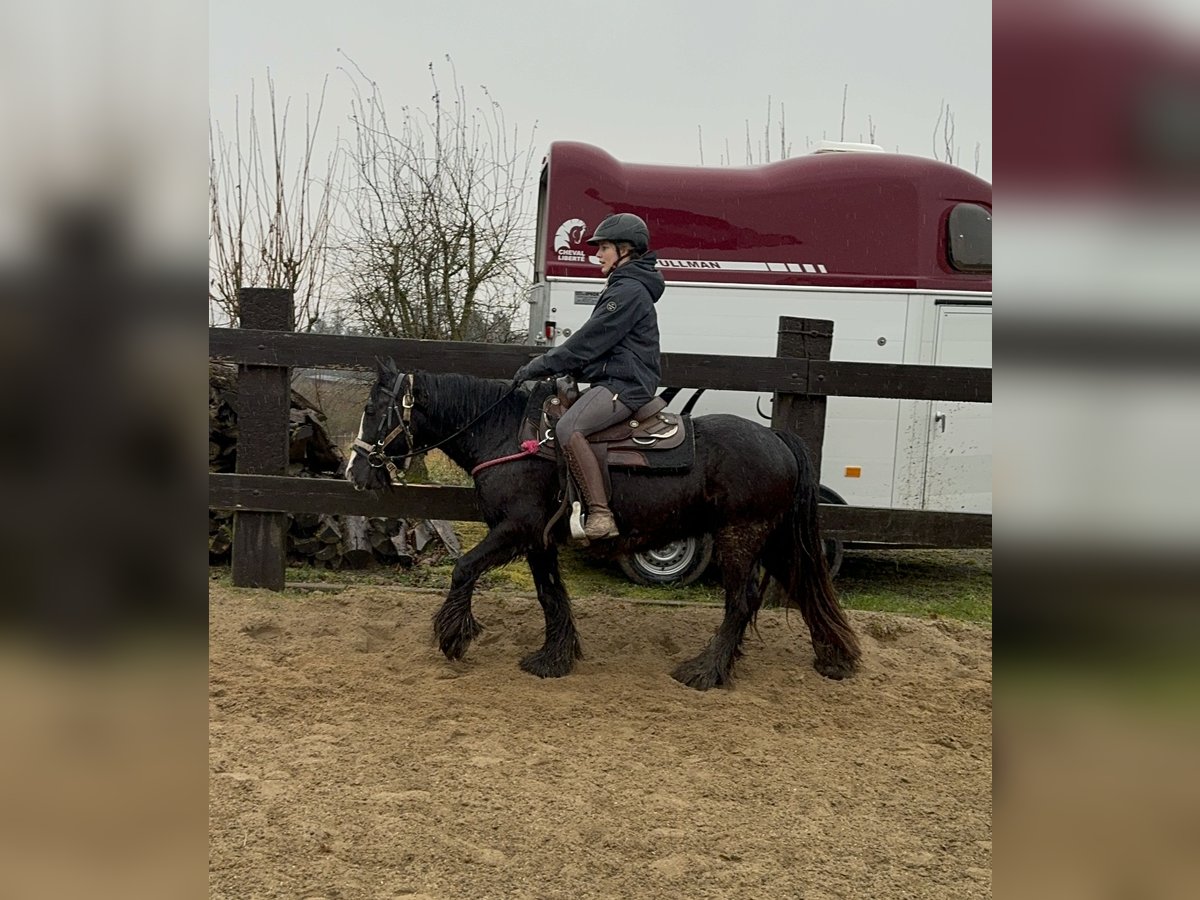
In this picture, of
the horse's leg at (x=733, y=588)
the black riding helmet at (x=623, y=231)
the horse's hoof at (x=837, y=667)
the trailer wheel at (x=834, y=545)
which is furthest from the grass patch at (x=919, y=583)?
the black riding helmet at (x=623, y=231)

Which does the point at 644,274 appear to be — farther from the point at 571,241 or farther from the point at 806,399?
the point at 571,241

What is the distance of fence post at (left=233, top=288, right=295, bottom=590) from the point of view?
19.6 ft

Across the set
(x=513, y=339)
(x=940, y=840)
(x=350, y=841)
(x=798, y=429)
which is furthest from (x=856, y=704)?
(x=513, y=339)

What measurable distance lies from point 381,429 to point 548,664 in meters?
1.56

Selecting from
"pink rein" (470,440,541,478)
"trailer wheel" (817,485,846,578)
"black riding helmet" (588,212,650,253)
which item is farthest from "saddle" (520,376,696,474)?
"trailer wheel" (817,485,846,578)

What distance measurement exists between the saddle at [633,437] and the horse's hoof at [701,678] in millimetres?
1074

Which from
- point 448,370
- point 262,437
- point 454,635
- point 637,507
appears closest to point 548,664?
point 454,635

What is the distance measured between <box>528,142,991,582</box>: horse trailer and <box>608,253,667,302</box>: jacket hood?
235 cm

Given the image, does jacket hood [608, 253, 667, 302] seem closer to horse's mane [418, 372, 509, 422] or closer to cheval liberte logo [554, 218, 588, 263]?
horse's mane [418, 372, 509, 422]

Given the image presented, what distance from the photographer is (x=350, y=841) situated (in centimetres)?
303

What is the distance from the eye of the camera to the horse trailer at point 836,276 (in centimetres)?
711

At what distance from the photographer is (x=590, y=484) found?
4.63 m
